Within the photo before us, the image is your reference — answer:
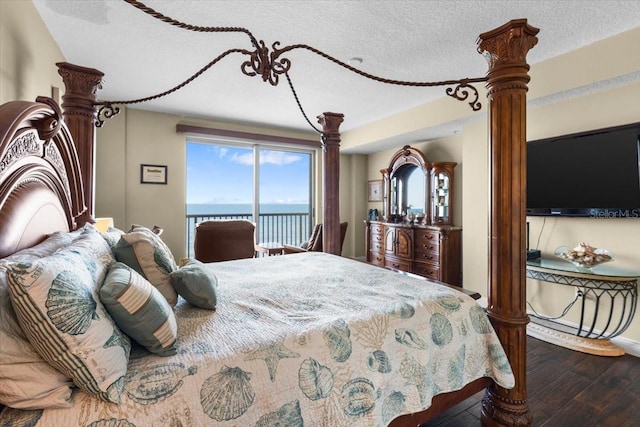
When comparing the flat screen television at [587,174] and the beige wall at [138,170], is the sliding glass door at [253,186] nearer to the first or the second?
the beige wall at [138,170]

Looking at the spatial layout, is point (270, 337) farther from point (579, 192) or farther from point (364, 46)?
point (579, 192)

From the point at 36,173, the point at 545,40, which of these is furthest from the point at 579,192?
the point at 36,173

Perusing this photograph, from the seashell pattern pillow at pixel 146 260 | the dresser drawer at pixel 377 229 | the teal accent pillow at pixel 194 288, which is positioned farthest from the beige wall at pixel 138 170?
the teal accent pillow at pixel 194 288

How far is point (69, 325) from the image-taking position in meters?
0.79

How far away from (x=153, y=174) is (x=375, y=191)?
379 centimetres

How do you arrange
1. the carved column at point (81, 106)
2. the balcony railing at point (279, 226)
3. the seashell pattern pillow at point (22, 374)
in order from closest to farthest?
the seashell pattern pillow at point (22, 374) < the carved column at point (81, 106) < the balcony railing at point (279, 226)

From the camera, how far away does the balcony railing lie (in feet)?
18.0

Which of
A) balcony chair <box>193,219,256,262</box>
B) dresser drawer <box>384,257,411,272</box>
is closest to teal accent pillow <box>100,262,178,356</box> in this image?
balcony chair <box>193,219,256,262</box>

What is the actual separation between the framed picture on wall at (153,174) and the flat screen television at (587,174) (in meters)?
4.54

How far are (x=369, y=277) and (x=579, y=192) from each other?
7.32 ft

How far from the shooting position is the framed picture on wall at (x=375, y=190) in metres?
5.89

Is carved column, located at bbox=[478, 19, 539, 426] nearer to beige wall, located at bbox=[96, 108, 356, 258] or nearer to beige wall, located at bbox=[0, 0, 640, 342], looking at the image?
beige wall, located at bbox=[0, 0, 640, 342]

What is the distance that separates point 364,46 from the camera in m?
2.56

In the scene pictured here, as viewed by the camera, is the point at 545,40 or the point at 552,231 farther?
the point at 552,231
